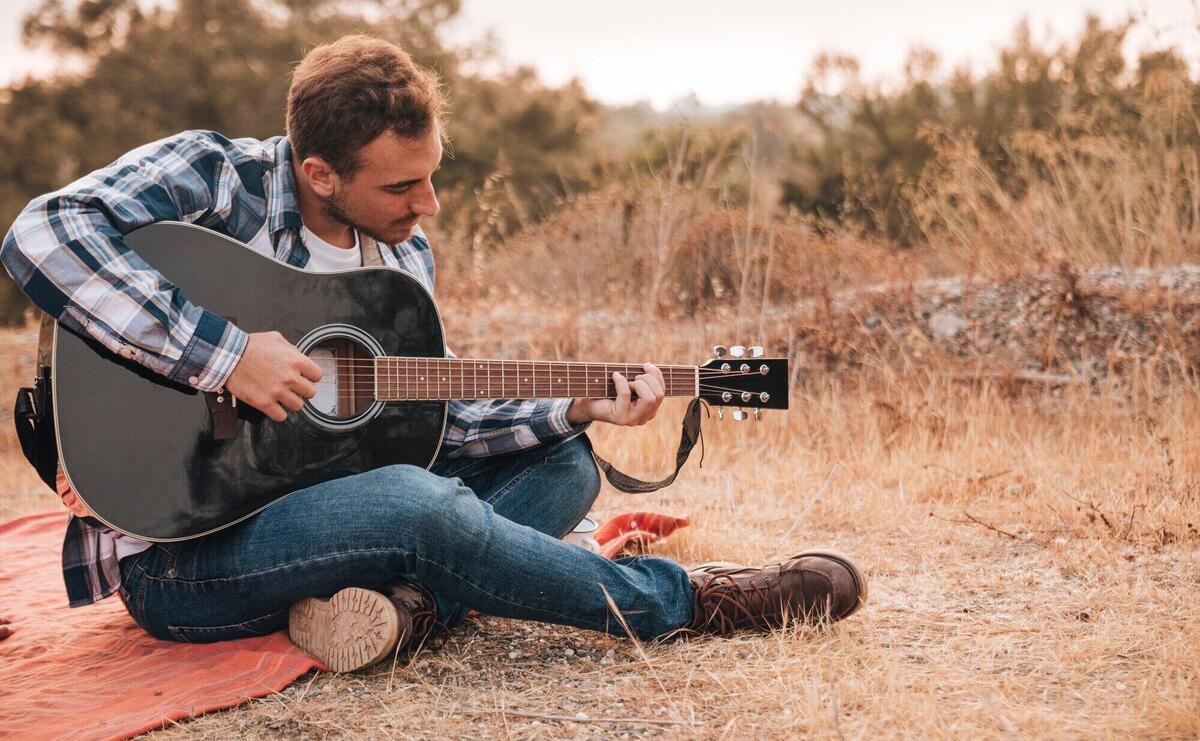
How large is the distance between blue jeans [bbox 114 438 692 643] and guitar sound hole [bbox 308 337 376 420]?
0.84ft

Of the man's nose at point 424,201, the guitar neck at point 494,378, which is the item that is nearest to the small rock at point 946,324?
the guitar neck at point 494,378

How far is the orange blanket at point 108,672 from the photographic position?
2.11 metres

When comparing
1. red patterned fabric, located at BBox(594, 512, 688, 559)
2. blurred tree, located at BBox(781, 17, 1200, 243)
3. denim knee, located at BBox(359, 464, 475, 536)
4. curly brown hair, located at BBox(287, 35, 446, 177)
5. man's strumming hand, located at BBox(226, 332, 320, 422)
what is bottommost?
red patterned fabric, located at BBox(594, 512, 688, 559)

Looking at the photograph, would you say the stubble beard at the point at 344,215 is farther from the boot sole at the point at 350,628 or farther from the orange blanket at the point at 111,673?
the orange blanket at the point at 111,673

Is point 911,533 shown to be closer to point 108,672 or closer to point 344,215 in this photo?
point 344,215

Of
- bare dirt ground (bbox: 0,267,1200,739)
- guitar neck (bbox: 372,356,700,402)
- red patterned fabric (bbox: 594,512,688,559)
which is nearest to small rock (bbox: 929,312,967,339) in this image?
bare dirt ground (bbox: 0,267,1200,739)

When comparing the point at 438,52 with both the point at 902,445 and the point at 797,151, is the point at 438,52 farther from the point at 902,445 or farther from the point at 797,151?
the point at 902,445

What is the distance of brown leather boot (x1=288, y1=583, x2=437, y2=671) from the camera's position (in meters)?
2.22

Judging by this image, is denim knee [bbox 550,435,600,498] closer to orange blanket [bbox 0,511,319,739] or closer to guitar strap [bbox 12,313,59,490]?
orange blanket [bbox 0,511,319,739]

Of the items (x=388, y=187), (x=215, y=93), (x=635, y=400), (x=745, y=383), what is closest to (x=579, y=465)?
(x=635, y=400)

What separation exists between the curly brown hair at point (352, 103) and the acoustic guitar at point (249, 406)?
1.05ft

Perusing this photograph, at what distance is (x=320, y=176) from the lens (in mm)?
2506

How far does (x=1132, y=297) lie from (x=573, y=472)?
142 inches

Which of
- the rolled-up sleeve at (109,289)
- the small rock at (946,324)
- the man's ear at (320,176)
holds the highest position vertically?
the man's ear at (320,176)
